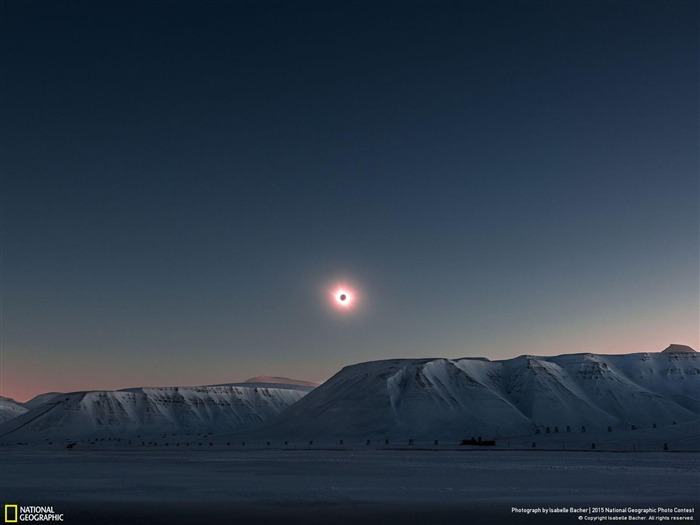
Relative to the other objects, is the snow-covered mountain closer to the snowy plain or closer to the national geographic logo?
the snowy plain

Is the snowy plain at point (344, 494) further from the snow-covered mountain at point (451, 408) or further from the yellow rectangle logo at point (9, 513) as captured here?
the snow-covered mountain at point (451, 408)

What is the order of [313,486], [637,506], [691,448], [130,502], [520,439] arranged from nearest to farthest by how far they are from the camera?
[637,506], [130,502], [313,486], [691,448], [520,439]

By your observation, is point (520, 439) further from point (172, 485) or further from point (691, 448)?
point (172, 485)

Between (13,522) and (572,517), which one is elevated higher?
(13,522)

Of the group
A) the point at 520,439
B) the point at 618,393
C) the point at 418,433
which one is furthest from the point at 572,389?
the point at 520,439

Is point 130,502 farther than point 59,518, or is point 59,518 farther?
point 130,502

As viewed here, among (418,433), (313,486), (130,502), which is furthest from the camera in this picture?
(418,433)

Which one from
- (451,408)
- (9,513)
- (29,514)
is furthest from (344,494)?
(451,408)

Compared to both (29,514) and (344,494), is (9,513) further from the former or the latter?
(344,494)

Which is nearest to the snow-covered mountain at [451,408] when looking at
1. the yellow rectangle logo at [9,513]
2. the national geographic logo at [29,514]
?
the yellow rectangle logo at [9,513]
